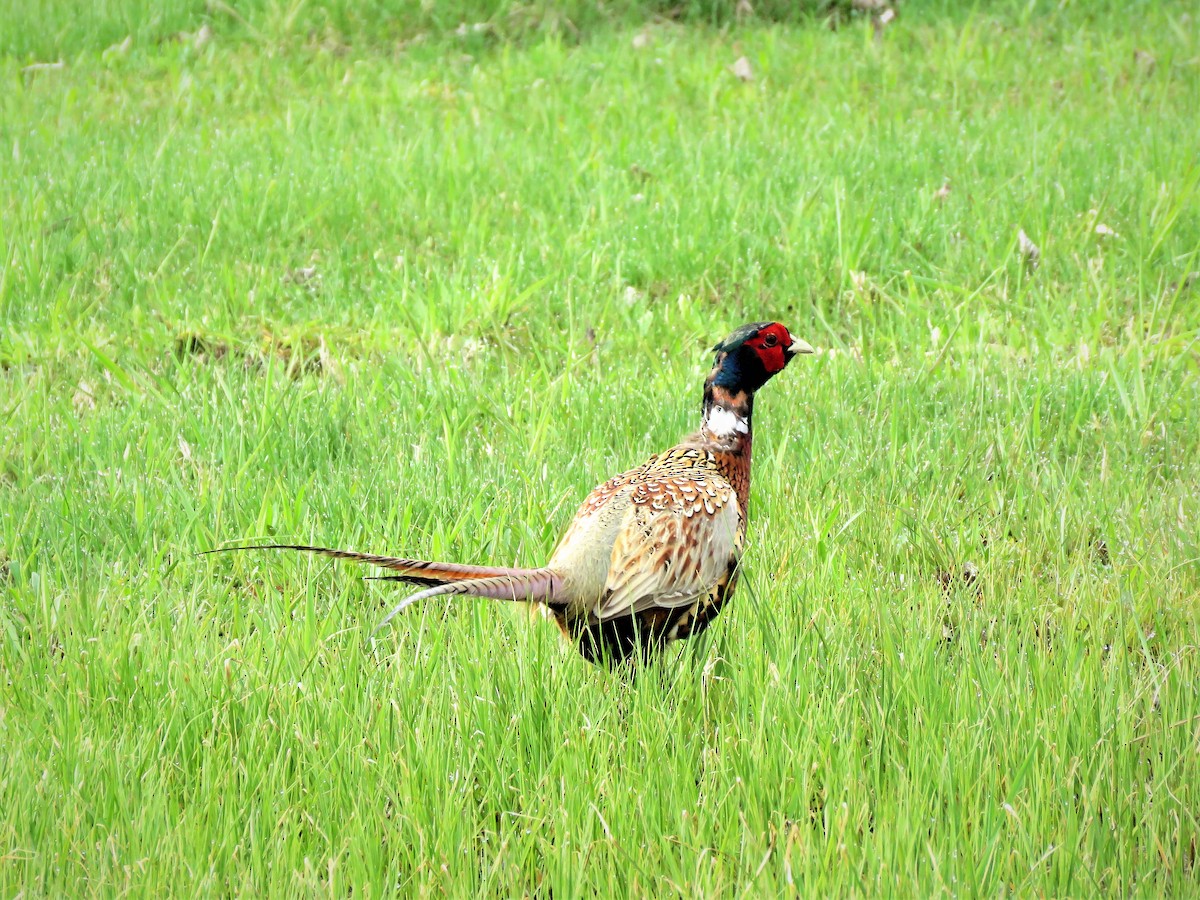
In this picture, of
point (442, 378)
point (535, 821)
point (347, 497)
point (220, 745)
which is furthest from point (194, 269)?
point (535, 821)

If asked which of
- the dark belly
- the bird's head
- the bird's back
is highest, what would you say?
the bird's head

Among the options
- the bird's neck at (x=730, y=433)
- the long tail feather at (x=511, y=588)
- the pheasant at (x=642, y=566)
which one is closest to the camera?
the long tail feather at (x=511, y=588)

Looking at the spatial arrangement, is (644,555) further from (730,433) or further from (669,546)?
(730,433)

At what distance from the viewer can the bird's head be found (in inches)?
148

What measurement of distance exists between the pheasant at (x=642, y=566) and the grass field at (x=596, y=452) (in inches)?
5.1

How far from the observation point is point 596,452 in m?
4.41

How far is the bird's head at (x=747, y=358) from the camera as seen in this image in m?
3.76

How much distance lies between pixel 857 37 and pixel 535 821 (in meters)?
8.09

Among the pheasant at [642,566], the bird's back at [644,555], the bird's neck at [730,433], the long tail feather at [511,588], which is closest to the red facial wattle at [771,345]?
the bird's neck at [730,433]

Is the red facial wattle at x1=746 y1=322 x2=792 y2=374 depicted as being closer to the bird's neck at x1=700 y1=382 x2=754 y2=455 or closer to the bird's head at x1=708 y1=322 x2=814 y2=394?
the bird's head at x1=708 y1=322 x2=814 y2=394

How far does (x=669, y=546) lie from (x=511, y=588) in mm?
468

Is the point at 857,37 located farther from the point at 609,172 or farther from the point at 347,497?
the point at 347,497

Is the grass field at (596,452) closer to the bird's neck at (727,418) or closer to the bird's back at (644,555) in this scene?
the bird's back at (644,555)

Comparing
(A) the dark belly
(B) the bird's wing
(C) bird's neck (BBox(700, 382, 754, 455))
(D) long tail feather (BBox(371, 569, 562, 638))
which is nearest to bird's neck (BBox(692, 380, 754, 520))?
(C) bird's neck (BBox(700, 382, 754, 455))
